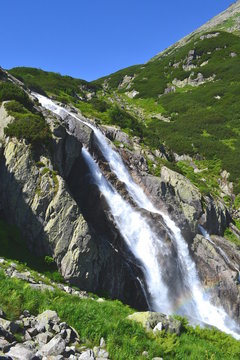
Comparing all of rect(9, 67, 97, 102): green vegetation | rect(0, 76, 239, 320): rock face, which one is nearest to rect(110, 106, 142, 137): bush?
rect(9, 67, 97, 102): green vegetation

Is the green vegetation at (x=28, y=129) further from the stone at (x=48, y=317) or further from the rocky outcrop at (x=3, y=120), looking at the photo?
the stone at (x=48, y=317)

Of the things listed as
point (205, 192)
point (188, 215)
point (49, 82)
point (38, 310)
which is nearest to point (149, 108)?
point (49, 82)

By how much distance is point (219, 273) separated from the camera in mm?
26891

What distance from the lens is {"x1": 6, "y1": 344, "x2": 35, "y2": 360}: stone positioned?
17.9ft

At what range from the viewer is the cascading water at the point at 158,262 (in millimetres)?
22688

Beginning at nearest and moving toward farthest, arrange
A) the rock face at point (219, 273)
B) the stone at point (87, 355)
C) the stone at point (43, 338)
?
the stone at point (87, 355) < the stone at point (43, 338) < the rock face at point (219, 273)

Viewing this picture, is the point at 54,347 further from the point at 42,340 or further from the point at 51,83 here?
the point at 51,83

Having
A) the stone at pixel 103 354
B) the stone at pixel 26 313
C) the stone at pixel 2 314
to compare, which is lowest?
the stone at pixel 103 354

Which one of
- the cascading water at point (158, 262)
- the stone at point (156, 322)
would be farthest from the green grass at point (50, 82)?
the stone at point (156, 322)

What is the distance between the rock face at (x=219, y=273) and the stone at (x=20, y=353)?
22640 mm

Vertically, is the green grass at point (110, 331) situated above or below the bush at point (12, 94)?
below

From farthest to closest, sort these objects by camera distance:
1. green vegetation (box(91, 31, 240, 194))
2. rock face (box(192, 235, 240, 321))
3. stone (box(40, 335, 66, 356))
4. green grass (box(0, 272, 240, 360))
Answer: green vegetation (box(91, 31, 240, 194))
rock face (box(192, 235, 240, 321))
green grass (box(0, 272, 240, 360))
stone (box(40, 335, 66, 356))

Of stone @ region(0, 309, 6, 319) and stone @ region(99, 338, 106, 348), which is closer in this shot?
stone @ region(0, 309, 6, 319)

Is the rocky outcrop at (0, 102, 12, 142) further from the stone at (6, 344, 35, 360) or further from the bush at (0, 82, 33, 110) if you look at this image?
the stone at (6, 344, 35, 360)
